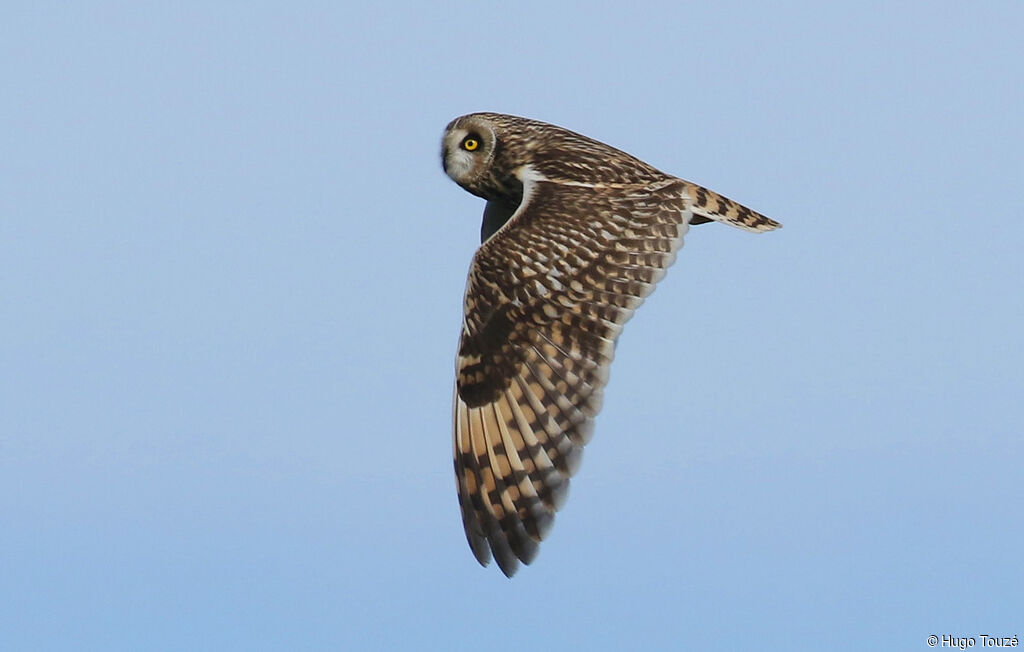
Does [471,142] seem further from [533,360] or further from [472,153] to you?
[533,360]

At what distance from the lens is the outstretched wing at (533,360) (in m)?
7.98

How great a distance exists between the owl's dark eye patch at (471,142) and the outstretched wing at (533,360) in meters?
1.33

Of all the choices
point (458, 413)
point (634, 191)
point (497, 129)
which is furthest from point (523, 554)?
point (497, 129)

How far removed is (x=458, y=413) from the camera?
827 centimetres

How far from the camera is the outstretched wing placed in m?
7.98

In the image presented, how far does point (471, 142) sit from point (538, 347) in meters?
1.94

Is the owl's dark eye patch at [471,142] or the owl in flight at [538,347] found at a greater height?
the owl's dark eye patch at [471,142]

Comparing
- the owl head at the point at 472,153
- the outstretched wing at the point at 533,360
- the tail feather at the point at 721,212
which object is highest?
the owl head at the point at 472,153

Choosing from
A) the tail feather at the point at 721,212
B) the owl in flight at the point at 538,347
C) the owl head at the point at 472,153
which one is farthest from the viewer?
the owl head at the point at 472,153

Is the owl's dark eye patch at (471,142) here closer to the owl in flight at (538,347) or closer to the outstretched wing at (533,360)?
the owl in flight at (538,347)

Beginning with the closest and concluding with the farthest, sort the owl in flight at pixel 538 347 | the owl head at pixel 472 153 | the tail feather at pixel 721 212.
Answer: the owl in flight at pixel 538 347 < the tail feather at pixel 721 212 < the owl head at pixel 472 153

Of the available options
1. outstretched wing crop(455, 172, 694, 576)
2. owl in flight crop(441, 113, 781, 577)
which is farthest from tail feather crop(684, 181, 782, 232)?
outstretched wing crop(455, 172, 694, 576)

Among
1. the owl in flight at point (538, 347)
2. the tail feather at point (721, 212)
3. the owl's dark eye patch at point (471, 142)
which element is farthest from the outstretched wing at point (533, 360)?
the owl's dark eye patch at point (471, 142)

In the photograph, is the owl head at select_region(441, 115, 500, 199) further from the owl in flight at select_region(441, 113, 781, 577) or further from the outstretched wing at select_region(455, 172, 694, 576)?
the outstretched wing at select_region(455, 172, 694, 576)
